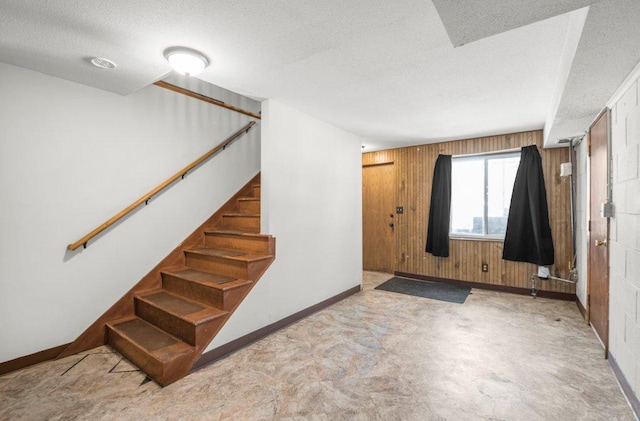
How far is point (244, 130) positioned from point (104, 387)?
3.35 m

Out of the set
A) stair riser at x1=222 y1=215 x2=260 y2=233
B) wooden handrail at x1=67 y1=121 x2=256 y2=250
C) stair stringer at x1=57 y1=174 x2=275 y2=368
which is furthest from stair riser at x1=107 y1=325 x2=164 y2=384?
stair riser at x1=222 y1=215 x2=260 y2=233

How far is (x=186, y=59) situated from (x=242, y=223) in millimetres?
2081

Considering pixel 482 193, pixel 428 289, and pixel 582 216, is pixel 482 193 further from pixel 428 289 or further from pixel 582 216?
pixel 428 289

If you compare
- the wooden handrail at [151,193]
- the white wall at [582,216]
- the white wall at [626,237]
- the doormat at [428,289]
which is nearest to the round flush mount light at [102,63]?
the wooden handrail at [151,193]

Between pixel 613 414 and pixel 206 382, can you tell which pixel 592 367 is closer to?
pixel 613 414

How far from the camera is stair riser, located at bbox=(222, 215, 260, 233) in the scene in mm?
3596

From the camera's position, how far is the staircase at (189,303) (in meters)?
2.32

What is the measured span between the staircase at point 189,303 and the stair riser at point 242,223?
15mm

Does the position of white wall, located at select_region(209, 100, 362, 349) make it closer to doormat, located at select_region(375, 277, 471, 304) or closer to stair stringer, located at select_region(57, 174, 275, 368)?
stair stringer, located at select_region(57, 174, 275, 368)

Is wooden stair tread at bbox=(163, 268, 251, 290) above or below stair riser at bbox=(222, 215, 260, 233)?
below

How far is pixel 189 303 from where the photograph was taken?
2.78 metres

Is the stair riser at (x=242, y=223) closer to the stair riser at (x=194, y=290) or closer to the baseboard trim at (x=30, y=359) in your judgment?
the stair riser at (x=194, y=290)

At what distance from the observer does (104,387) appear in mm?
2137

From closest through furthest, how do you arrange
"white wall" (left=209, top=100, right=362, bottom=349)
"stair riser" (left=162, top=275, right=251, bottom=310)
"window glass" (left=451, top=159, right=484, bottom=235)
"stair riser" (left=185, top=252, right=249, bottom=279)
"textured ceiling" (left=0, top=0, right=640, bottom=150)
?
1. "textured ceiling" (left=0, top=0, right=640, bottom=150)
2. "stair riser" (left=162, top=275, right=251, bottom=310)
3. "stair riser" (left=185, top=252, right=249, bottom=279)
4. "white wall" (left=209, top=100, right=362, bottom=349)
5. "window glass" (left=451, top=159, right=484, bottom=235)
